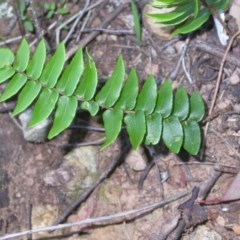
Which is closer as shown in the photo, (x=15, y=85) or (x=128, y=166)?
(x=15, y=85)

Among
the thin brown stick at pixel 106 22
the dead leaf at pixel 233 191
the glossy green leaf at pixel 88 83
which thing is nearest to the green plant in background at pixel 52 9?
the thin brown stick at pixel 106 22

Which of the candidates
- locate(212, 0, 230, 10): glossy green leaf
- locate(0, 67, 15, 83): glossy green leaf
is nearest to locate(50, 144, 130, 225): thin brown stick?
locate(0, 67, 15, 83): glossy green leaf

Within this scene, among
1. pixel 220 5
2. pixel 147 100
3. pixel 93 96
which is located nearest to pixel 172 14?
pixel 220 5

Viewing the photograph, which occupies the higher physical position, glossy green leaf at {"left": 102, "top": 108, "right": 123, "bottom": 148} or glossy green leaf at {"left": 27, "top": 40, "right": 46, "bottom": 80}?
glossy green leaf at {"left": 27, "top": 40, "right": 46, "bottom": 80}

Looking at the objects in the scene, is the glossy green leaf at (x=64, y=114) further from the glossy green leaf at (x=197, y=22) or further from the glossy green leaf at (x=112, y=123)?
the glossy green leaf at (x=197, y=22)

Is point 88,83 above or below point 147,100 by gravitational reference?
above

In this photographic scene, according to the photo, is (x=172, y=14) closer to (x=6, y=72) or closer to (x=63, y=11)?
(x=6, y=72)

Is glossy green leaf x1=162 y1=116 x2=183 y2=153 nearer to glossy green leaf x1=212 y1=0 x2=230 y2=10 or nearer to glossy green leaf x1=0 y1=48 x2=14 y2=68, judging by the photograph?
glossy green leaf x1=212 y1=0 x2=230 y2=10
